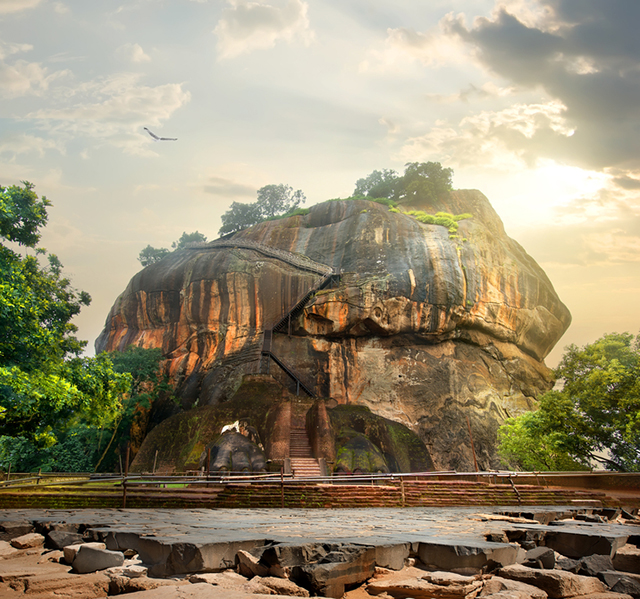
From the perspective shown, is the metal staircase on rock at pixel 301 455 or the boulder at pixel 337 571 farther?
the metal staircase on rock at pixel 301 455

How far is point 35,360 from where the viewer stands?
1062 centimetres

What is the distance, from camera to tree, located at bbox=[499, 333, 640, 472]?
55.6 feet

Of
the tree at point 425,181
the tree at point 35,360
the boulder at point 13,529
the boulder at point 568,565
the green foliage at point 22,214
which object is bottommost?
the boulder at point 13,529

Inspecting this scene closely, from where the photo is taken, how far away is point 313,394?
87.1 ft

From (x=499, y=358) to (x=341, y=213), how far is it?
607 inches

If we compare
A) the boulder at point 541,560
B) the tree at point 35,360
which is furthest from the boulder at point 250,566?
the tree at point 35,360

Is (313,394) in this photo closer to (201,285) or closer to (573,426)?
(201,285)

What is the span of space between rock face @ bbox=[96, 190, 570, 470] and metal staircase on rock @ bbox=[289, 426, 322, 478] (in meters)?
6.32

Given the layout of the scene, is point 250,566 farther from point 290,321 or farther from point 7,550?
point 290,321

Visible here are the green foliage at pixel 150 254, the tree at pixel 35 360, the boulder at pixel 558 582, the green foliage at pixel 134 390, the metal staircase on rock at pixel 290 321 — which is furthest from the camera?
the green foliage at pixel 150 254

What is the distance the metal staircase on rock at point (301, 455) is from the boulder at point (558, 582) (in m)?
13.7

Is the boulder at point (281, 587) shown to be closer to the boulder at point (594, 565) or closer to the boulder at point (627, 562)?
the boulder at point (594, 565)

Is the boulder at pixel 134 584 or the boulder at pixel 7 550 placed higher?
the boulder at pixel 134 584

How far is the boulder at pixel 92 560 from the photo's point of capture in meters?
3.32
